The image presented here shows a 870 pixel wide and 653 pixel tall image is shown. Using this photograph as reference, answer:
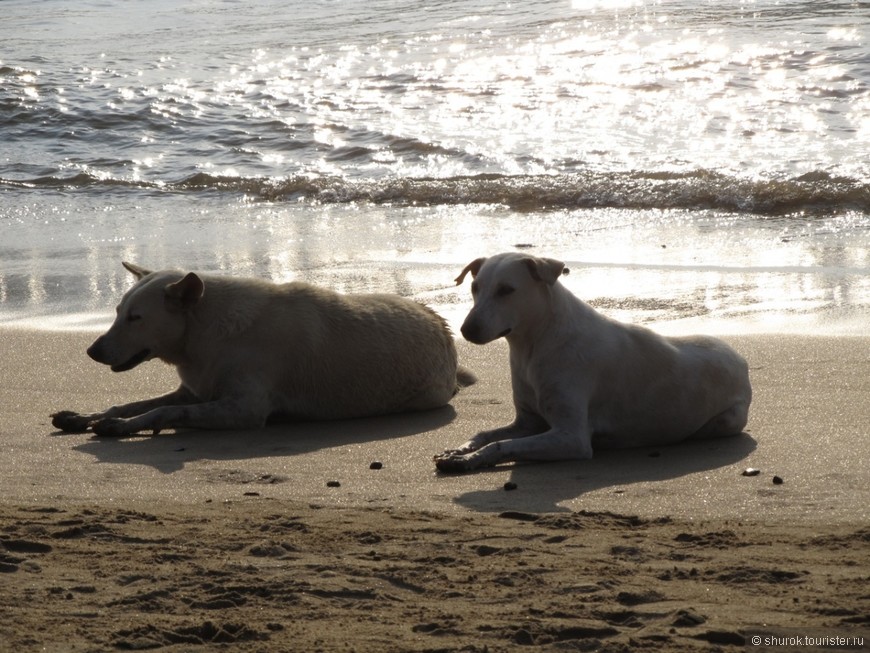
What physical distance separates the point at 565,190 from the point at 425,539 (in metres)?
10.5

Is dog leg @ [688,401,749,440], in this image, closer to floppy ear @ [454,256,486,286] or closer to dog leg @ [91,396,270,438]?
floppy ear @ [454,256,486,286]

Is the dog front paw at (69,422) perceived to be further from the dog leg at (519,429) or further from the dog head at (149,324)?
the dog leg at (519,429)

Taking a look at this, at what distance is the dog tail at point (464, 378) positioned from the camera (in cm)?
802

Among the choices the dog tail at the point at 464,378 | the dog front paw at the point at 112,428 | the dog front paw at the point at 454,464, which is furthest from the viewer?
the dog tail at the point at 464,378

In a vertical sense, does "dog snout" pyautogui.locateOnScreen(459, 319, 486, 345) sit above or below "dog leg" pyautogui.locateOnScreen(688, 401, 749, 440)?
above

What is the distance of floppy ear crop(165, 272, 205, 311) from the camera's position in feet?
23.4

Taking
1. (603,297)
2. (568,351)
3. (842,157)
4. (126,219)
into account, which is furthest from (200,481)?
(842,157)

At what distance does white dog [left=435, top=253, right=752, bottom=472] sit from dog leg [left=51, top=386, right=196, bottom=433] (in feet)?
6.38

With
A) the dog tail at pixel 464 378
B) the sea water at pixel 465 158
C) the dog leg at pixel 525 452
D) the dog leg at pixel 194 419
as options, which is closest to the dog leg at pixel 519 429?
the dog leg at pixel 525 452

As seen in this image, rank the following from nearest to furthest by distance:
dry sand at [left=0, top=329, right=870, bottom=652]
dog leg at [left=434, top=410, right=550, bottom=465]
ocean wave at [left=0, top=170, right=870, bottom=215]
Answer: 1. dry sand at [left=0, top=329, right=870, bottom=652]
2. dog leg at [left=434, top=410, right=550, bottom=465]
3. ocean wave at [left=0, top=170, right=870, bottom=215]

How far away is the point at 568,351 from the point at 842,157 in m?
9.88

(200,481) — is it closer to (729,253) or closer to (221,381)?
(221,381)

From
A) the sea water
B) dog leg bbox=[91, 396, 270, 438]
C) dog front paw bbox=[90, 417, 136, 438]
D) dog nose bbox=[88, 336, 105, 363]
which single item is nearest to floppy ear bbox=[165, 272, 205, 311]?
dog nose bbox=[88, 336, 105, 363]

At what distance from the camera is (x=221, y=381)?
7172 mm
